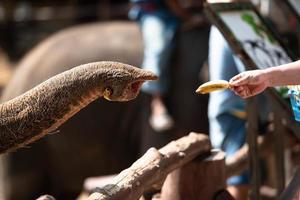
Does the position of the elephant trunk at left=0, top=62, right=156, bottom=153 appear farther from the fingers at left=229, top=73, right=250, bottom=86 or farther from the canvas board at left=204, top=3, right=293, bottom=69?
the canvas board at left=204, top=3, right=293, bottom=69

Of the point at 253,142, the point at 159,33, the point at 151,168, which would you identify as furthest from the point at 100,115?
the point at 151,168

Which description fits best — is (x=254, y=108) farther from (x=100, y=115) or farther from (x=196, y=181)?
(x=100, y=115)

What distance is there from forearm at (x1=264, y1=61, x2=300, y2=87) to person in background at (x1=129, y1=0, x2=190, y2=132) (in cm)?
270

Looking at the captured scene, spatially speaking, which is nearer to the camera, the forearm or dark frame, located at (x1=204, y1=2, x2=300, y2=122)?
the forearm

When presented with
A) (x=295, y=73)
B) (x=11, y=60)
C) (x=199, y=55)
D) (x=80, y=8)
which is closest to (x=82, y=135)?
(x=199, y=55)

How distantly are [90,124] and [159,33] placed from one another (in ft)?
2.93

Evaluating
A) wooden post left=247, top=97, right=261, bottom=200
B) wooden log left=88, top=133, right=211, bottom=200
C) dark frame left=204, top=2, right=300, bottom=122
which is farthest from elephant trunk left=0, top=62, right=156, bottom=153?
wooden post left=247, top=97, right=261, bottom=200

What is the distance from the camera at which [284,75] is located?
2490 millimetres

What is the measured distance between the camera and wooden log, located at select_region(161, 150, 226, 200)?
2.99 meters

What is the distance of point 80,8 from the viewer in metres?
11.1

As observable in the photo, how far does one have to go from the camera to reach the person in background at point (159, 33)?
5184mm

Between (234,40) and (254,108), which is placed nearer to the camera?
(234,40)

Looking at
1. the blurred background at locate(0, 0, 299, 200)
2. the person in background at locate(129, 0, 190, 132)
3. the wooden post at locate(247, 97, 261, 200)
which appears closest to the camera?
the wooden post at locate(247, 97, 261, 200)

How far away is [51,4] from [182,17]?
7435mm
